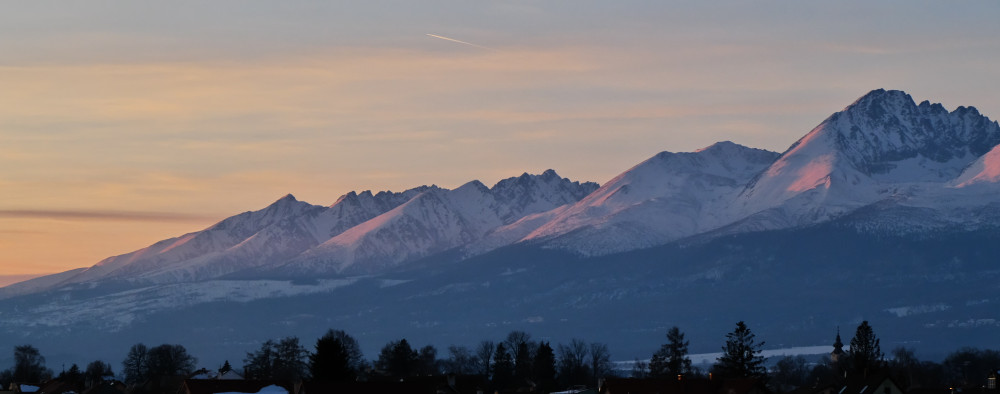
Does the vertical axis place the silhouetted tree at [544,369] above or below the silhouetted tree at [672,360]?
below

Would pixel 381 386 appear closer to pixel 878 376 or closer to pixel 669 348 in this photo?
pixel 878 376

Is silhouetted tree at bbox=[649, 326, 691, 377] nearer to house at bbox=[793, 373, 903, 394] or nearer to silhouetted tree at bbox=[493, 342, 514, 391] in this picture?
silhouetted tree at bbox=[493, 342, 514, 391]

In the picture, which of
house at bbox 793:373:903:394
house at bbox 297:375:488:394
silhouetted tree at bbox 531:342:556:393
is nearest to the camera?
house at bbox 297:375:488:394

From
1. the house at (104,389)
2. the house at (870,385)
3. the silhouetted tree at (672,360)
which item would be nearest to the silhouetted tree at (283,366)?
the silhouetted tree at (672,360)

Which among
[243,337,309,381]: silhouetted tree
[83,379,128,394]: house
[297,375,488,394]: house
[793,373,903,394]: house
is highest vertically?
[243,337,309,381]: silhouetted tree

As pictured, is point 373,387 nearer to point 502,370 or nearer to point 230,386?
point 230,386

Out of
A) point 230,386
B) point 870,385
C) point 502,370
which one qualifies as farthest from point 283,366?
point 870,385

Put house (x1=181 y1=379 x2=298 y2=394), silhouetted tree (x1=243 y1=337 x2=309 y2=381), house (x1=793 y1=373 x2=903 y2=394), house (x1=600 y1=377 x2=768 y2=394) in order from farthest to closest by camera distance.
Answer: silhouetted tree (x1=243 y1=337 x2=309 y2=381) < house (x1=600 y1=377 x2=768 y2=394) < house (x1=181 y1=379 x2=298 y2=394) < house (x1=793 y1=373 x2=903 y2=394)

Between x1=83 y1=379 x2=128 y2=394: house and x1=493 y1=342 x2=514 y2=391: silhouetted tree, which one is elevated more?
x1=493 y1=342 x2=514 y2=391: silhouetted tree

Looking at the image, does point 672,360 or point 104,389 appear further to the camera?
point 672,360

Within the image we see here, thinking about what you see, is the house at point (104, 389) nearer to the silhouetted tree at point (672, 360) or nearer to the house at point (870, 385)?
the silhouetted tree at point (672, 360)

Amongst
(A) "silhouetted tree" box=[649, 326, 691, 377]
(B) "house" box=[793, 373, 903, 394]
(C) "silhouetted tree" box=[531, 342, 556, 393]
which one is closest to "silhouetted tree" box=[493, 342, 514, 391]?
(C) "silhouetted tree" box=[531, 342, 556, 393]

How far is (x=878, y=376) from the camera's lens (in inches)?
4119

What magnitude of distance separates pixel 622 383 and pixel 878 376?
14577 mm
